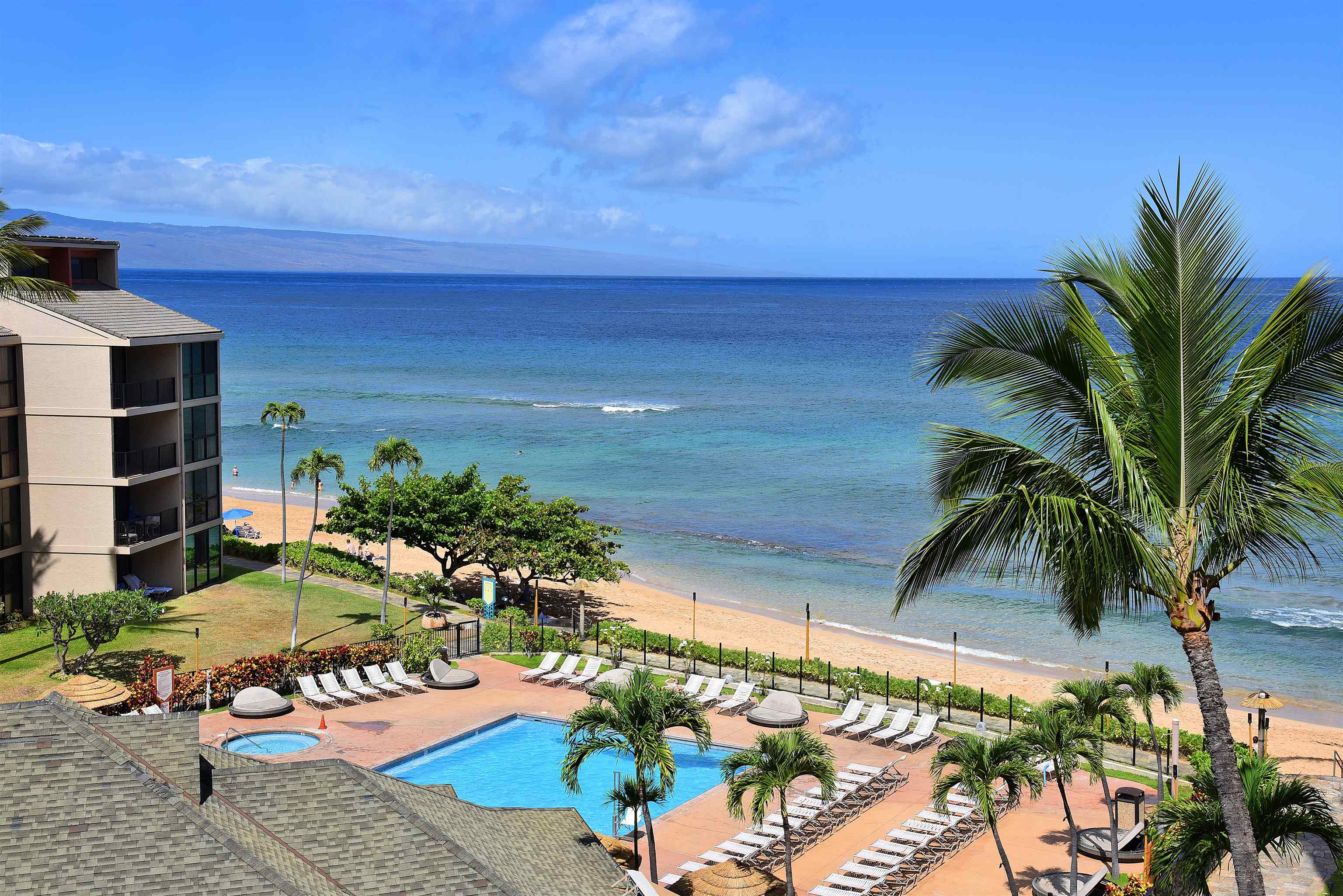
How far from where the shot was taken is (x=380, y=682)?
26.8m

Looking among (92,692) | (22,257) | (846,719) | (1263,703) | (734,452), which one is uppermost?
(22,257)

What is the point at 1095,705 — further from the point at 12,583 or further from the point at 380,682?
the point at 12,583

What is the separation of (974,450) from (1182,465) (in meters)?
1.57

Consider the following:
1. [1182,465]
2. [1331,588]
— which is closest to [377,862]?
[1182,465]

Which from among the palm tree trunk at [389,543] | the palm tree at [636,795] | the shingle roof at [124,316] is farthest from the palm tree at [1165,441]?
the shingle roof at [124,316]

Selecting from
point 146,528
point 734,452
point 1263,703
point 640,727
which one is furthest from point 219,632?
point 734,452

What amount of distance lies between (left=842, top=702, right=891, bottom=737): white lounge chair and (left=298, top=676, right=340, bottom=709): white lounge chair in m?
10.8

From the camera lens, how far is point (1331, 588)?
42.0 m

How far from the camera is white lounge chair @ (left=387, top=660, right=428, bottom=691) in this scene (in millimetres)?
26844

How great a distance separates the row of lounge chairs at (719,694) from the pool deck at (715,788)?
0.81 feet

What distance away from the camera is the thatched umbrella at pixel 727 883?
1562 cm

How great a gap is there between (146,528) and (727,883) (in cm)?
2167

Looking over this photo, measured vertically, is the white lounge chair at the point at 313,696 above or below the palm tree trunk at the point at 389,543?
below

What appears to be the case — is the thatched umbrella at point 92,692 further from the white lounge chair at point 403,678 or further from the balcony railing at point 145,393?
the balcony railing at point 145,393
